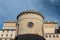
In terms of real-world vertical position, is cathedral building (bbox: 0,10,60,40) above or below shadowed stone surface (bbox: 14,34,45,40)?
above

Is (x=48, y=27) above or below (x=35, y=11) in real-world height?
below

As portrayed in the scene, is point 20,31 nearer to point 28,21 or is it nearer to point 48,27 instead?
point 28,21

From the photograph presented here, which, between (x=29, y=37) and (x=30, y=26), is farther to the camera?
(x=30, y=26)

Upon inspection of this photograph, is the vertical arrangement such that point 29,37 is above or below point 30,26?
below

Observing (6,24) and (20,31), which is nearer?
(20,31)

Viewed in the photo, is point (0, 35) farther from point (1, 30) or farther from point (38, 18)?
point (38, 18)

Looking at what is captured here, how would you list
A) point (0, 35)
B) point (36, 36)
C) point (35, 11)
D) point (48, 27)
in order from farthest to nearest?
point (48, 27)
point (0, 35)
point (35, 11)
point (36, 36)

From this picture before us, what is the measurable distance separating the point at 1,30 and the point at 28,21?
9.23 metres

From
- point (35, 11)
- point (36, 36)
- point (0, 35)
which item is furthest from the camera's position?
point (0, 35)

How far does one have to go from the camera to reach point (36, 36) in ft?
105

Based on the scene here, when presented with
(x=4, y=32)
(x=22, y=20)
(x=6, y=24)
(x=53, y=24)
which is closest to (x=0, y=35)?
(x=4, y=32)

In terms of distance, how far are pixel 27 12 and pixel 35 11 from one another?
140 centimetres

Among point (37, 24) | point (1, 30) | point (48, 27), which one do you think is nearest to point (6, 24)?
point (1, 30)

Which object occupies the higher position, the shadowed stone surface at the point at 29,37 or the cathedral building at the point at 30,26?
the cathedral building at the point at 30,26
